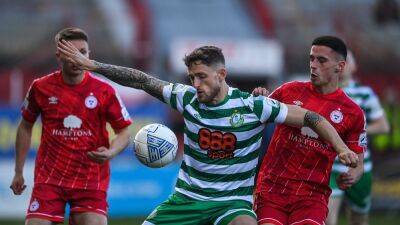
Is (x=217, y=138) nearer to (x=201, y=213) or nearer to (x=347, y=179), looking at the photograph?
(x=201, y=213)

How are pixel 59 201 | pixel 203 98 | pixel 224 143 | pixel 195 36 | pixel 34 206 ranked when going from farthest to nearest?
1. pixel 195 36
2. pixel 59 201
3. pixel 34 206
4. pixel 224 143
5. pixel 203 98

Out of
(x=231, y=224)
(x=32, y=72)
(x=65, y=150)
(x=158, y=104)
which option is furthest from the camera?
(x=32, y=72)

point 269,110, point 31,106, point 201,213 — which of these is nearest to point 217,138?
point 269,110

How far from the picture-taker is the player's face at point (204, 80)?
24.8 ft

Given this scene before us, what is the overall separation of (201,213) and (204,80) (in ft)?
3.53

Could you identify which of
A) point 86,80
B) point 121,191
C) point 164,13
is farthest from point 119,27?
point 86,80

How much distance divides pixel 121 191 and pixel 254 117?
28.7 ft

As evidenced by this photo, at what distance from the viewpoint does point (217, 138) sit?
766 cm

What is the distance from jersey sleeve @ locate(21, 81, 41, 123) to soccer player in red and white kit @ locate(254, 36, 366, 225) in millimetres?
2285

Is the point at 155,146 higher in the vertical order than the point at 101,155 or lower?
higher

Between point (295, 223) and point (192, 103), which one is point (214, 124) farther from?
point (295, 223)

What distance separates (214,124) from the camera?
7672 mm

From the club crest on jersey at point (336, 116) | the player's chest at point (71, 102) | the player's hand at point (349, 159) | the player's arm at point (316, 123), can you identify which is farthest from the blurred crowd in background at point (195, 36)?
the player's hand at point (349, 159)

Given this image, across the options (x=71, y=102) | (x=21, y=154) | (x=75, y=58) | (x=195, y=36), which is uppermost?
(x=195, y=36)
